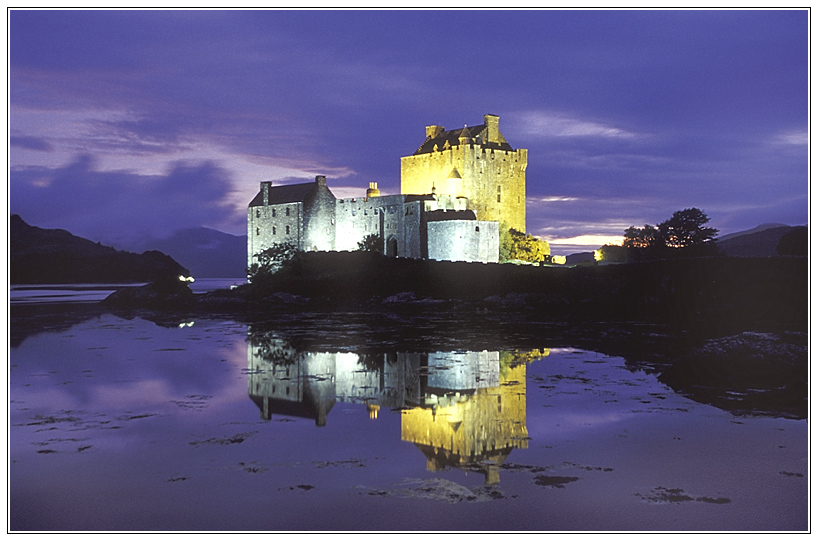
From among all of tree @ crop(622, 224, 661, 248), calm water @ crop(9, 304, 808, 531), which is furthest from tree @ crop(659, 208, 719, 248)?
calm water @ crop(9, 304, 808, 531)

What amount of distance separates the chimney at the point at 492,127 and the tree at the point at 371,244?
12819 millimetres

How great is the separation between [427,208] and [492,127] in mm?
11215

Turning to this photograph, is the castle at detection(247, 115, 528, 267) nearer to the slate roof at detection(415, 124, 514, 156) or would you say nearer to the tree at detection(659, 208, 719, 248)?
the slate roof at detection(415, 124, 514, 156)

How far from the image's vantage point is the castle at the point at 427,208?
47.7m

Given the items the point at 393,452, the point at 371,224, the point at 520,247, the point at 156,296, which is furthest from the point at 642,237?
the point at 393,452

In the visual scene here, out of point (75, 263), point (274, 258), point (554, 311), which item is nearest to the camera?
point (554, 311)

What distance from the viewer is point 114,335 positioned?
29.2 metres

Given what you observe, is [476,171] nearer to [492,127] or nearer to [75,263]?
[492,127]

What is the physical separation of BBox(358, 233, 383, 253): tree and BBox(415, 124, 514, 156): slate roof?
9.97 m

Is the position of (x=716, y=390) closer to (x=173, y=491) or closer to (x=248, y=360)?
(x=173, y=491)

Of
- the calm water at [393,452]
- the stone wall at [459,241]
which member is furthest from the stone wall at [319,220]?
the calm water at [393,452]

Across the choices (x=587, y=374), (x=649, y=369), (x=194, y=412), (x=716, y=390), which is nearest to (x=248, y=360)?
(x=194, y=412)

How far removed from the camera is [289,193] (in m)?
51.8

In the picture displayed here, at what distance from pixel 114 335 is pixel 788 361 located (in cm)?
2417
